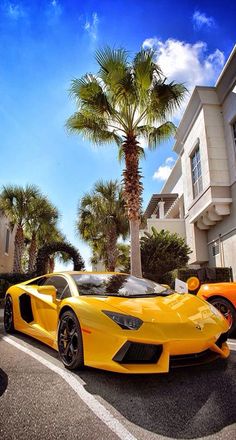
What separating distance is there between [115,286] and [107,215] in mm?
14898

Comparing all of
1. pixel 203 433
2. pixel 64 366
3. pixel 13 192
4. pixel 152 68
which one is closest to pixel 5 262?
pixel 13 192

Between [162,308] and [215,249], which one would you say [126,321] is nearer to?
[162,308]

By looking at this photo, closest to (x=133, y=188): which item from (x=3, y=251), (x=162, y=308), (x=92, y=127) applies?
(x=92, y=127)

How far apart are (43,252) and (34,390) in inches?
442

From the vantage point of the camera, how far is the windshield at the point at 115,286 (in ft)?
13.2

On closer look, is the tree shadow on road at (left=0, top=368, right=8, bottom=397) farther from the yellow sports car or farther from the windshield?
the windshield

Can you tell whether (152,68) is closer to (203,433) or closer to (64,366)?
(64,366)

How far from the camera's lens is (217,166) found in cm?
1462

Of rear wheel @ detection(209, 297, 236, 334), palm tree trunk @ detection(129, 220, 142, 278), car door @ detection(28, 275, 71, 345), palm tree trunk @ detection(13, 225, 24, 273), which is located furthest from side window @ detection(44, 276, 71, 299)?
palm tree trunk @ detection(13, 225, 24, 273)

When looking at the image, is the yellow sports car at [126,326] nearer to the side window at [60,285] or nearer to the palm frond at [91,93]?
the side window at [60,285]

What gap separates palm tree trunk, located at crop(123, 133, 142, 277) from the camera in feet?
35.6

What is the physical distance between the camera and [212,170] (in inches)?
574

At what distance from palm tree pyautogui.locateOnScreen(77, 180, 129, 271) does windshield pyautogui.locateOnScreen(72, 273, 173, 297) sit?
14194 mm

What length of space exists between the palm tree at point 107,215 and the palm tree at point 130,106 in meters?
7.20
